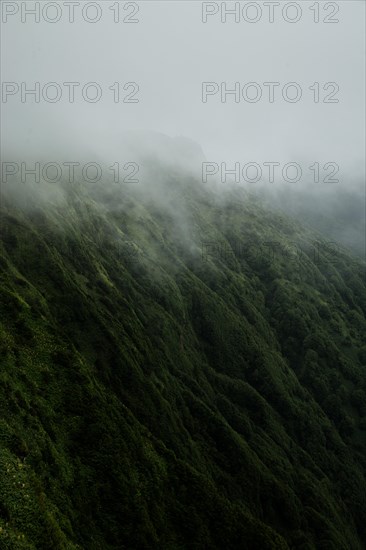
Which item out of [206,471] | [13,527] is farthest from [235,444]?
[13,527]

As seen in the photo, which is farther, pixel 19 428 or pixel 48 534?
pixel 19 428

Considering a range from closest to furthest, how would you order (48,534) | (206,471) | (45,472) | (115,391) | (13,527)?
(13,527), (48,534), (45,472), (115,391), (206,471)

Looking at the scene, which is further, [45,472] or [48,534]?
[45,472]

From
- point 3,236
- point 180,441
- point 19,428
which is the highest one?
point 3,236

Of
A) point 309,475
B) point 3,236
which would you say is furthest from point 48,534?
point 309,475

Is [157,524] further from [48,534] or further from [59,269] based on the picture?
[59,269]

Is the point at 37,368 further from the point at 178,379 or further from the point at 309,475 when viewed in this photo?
the point at 309,475

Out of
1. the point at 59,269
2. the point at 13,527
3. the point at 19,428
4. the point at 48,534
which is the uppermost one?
the point at 59,269

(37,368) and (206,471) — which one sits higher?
(37,368)

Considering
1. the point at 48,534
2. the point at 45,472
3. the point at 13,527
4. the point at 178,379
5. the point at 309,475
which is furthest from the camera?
the point at 309,475
